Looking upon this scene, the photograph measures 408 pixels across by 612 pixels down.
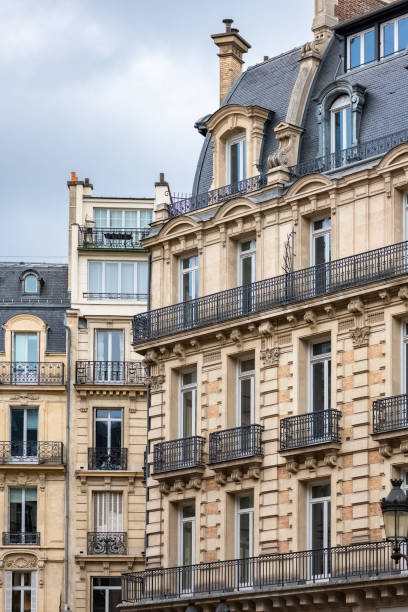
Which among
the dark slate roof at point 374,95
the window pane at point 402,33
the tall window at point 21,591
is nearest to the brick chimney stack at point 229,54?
the dark slate roof at point 374,95

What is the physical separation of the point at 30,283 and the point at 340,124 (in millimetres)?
23042

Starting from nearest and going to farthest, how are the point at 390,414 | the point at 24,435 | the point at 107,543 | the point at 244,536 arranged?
the point at 390,414 → the point at 244,536 → the point at 107,543 → the point at 24,435

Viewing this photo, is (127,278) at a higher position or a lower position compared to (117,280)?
higher

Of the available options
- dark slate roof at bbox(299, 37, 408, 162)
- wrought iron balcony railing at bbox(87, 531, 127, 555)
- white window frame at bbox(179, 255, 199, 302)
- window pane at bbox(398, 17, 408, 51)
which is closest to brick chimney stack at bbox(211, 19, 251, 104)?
dark slate roof at bbox(299, 37, 408, 162)

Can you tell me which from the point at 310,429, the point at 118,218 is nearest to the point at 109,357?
the point at 118,218

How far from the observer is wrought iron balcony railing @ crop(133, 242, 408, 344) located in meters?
39.7

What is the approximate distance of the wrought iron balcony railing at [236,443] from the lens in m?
41.6

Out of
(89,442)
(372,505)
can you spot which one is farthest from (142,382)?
(372,505)

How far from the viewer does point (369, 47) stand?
44.2 metres

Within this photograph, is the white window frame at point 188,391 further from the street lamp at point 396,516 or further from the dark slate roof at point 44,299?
the street lamp at point 396,516

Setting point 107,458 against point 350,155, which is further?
point 107,458

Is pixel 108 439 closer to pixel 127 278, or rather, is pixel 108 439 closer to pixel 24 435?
pixel 24 435

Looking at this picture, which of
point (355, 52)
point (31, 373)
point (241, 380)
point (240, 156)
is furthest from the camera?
point (31, 373)

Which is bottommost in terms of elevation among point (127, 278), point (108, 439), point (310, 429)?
point (310, 429)
